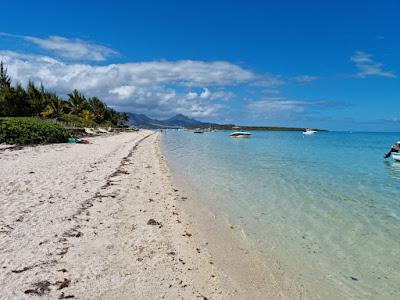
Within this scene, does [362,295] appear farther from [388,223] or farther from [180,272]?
[388,223]

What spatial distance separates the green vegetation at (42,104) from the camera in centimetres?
5272

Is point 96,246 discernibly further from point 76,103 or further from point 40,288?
point 76,103

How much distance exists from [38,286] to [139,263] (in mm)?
1700

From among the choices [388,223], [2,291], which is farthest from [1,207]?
[388,223]

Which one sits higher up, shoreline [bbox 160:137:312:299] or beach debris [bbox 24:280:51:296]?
beach debris [bbox 24:280:51:296]

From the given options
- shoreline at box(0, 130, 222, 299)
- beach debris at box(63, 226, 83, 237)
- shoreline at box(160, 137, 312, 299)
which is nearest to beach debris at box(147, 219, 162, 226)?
shoreline at box(0, 130, 222, 299)

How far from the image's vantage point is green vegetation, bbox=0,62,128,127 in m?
52.7

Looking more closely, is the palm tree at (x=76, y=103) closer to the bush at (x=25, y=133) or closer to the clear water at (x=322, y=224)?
the bush at (x=25, y=133)

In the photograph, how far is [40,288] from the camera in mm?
4672

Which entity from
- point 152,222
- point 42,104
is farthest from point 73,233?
point 42,104

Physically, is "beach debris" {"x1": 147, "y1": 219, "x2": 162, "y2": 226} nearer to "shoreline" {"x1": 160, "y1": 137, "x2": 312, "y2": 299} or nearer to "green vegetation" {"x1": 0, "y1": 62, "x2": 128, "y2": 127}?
"shoreline" {"x1": 160, "y1": 137, "x2": 312, "y2": 299}

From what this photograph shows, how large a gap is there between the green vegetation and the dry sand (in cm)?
4848

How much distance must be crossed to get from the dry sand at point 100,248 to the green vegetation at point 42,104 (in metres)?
48.5

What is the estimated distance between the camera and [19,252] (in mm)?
5801
